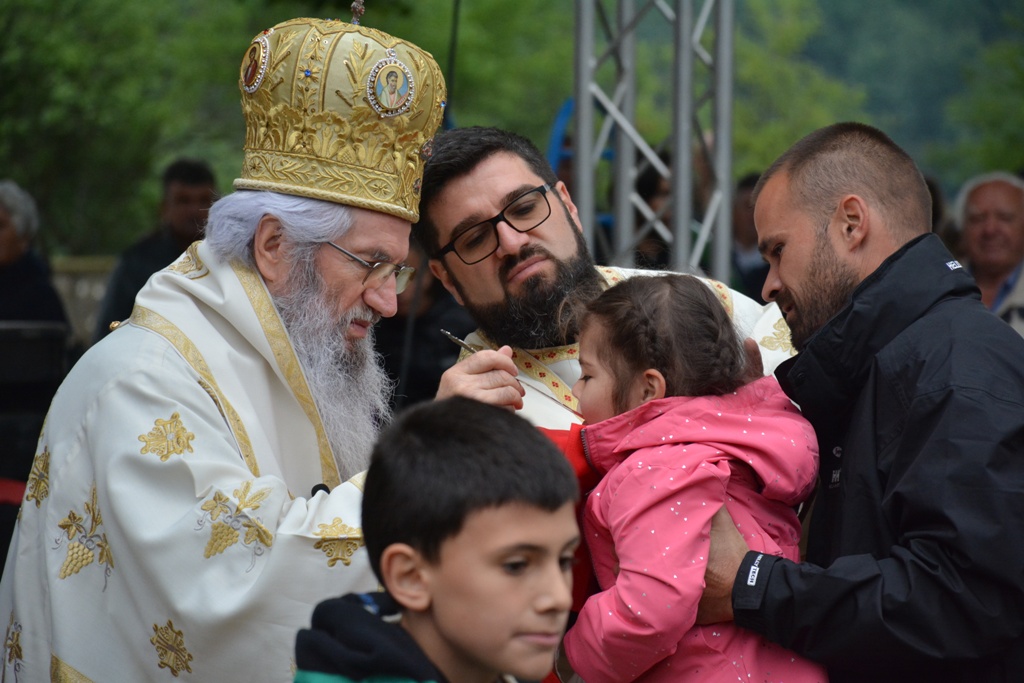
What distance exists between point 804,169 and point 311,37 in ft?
4.15

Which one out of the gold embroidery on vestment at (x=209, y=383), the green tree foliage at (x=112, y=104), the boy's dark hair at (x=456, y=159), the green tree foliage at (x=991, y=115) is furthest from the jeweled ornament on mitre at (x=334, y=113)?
the green tree foliage at (x=991, y=115)

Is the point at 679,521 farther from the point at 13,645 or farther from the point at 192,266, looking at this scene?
the point at 13,645

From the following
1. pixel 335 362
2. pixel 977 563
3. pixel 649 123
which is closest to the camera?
pixel 977 563

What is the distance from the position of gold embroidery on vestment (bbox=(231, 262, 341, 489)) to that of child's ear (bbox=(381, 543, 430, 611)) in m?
1.11

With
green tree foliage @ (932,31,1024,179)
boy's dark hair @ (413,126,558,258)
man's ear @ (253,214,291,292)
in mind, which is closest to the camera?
man's ear @ (253,214,291,292)

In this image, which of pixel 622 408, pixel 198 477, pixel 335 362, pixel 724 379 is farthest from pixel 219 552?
pixel 724 379

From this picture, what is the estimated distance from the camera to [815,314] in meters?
2.57

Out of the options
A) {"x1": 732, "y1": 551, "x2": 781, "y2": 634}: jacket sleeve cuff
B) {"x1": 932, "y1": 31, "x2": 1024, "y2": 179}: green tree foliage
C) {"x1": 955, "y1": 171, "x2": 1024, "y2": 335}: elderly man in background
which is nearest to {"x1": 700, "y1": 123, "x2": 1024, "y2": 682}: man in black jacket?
{"x1": 732, "y1": 551, "x2": 781, "y2": 634}: jacket sleeve cuff

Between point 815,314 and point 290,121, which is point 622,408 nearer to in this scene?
point 815,314

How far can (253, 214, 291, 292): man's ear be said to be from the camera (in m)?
2.95

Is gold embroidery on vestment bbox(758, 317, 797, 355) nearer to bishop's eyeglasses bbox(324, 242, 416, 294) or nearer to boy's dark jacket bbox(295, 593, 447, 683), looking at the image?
bishop's eyeglasses bbox(324, 242, 416, 294)

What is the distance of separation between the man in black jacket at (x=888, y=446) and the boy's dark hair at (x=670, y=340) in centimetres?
16

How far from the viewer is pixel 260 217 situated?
9.73 ft

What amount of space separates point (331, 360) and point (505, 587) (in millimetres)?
1308
